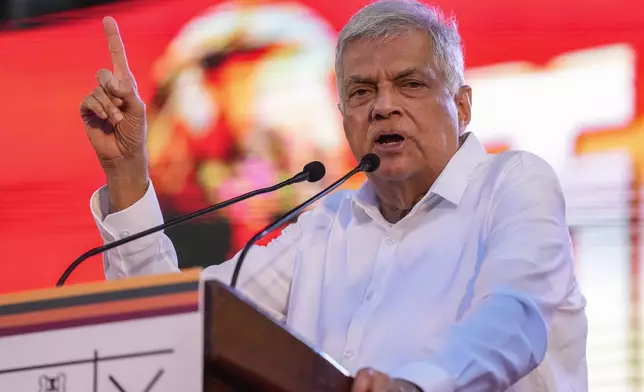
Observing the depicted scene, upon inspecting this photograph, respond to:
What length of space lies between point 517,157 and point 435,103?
0.70 ft

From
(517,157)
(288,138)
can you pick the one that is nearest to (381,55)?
(517,157)

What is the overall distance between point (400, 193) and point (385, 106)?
183 millimetres

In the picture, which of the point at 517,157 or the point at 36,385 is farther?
the point at 517,157

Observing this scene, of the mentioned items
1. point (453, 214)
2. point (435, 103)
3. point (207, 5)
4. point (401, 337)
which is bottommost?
point (401, 337)

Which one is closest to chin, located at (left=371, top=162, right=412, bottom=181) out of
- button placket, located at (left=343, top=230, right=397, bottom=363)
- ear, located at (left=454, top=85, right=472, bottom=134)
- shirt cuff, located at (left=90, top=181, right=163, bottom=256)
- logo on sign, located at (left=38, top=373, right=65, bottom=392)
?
button placket, located at (left=343, top=230, right=397, bottom=363)

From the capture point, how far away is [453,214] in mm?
1981

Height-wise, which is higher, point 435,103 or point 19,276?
point 435,103

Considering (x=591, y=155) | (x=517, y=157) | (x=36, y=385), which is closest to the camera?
(x=36, y=385)

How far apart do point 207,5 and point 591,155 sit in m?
1.19

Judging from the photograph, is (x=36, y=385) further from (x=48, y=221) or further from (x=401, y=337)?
(x=48, y=221)

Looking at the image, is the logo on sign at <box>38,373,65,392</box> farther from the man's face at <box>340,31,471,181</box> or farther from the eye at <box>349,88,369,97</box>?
the eye at <box>349,88,369,97</box>

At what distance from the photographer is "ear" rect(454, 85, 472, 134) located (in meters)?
2.14

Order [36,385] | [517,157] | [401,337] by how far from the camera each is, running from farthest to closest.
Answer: [517,157], [401,337], [36,385]

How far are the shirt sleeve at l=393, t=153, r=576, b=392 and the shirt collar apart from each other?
12 centimetres
